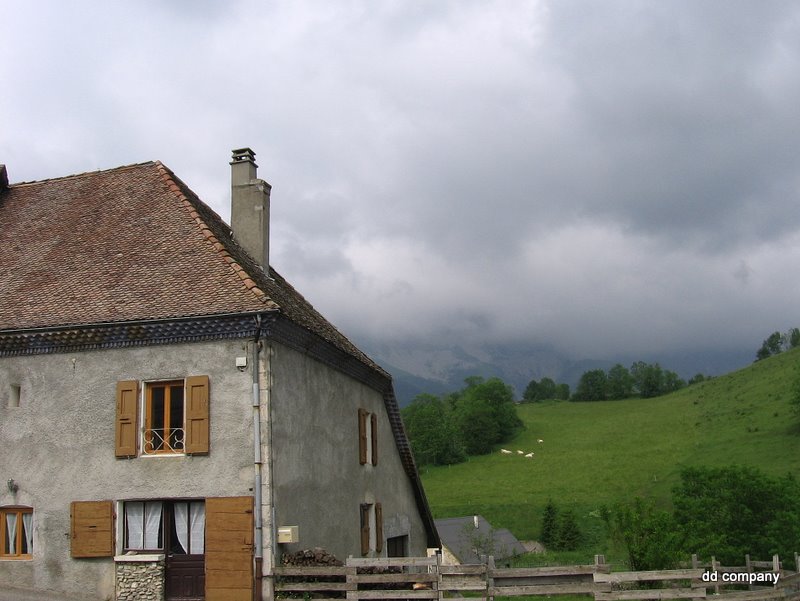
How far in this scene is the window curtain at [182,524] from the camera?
16.6 metres

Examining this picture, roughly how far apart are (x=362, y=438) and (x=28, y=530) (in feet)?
28.0

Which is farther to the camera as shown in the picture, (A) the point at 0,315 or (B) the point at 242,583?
(A) the point at 0,315

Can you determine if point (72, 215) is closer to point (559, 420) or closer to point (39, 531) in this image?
point (39, 531)

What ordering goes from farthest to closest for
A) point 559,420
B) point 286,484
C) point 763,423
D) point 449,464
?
point 559,420 → point 449,464 → point 763,423 → point 286,484

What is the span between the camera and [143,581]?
16328 mm

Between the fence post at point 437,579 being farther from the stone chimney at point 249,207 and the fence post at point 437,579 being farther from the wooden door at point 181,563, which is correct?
the stone chimney at point 249,207

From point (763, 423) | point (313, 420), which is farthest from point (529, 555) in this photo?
point (313, 420)

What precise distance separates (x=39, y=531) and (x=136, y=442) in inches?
114

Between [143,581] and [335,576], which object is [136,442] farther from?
[335,576]

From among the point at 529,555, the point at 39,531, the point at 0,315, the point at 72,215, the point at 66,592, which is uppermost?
the point at 72,215

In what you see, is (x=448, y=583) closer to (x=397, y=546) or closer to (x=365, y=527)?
(x=365, y=527)

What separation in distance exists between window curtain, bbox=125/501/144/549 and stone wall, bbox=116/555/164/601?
0.38m

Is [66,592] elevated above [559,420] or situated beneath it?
situated beneath

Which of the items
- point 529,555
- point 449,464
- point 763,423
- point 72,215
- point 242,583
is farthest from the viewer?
point 449,464
